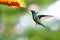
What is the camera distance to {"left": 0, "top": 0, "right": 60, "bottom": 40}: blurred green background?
4.19 feet

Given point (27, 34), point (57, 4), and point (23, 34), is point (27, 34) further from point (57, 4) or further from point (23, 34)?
point (57, 4)

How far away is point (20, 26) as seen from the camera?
50.5 inches

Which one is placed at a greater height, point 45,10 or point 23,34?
point 45,10

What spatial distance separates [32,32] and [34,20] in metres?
0.08

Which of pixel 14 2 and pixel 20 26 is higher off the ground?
pixel 14 2

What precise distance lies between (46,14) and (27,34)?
0.61ft

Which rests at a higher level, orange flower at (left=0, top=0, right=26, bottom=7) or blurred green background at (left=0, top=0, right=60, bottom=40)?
orange flower at (left=0, top=0, right=26, bottom=7)

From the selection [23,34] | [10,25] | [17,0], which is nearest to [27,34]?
[23,34]

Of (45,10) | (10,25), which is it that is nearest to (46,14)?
(45,10)

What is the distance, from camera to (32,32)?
128 cm

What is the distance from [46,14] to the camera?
1.27 meters

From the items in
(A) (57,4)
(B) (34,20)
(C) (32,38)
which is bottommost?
(C) (32,38)

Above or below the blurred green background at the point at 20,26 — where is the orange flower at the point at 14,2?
above

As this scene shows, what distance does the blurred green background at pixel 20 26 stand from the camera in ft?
4.19
